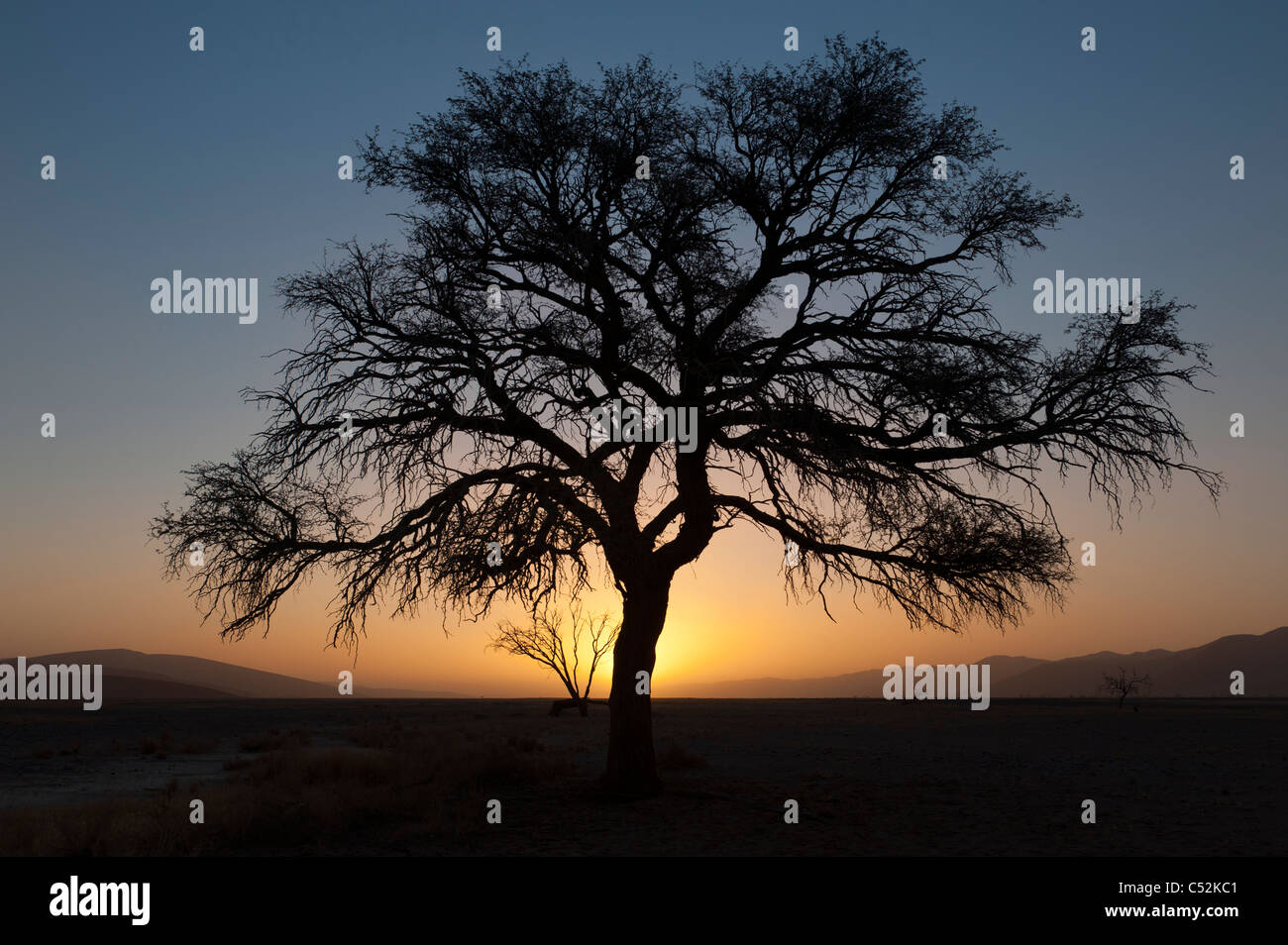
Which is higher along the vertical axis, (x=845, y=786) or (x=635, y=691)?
(x=635, y=691)

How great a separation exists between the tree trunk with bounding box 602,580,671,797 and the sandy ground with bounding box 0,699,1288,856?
0.51 metres

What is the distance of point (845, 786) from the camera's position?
62.2 feet

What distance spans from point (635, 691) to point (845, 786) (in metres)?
5.93

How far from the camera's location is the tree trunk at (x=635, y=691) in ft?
51.5

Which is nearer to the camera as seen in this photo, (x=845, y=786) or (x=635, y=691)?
(x=635, y=691)

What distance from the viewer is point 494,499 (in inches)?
545

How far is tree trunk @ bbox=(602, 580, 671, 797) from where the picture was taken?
15688 millimetres

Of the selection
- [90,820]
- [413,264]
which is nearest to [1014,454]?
[413,264]

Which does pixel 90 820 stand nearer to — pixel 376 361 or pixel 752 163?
pixel 376 361

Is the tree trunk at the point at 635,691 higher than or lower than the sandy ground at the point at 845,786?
higher

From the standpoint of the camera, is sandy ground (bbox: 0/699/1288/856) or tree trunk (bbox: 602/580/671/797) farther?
tree trunk (bbox: 602/580/671/797)

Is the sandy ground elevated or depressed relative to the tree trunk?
depressed

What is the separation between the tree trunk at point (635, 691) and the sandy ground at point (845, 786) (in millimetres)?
512
